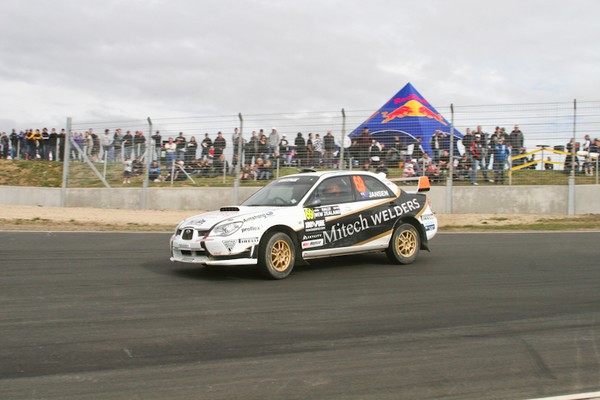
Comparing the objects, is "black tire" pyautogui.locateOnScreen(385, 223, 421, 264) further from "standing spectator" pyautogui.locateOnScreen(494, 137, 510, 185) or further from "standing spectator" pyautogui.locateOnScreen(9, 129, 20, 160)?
"standing spectator" pyautogui.locateOnScreen(9, 129, 20, 160)

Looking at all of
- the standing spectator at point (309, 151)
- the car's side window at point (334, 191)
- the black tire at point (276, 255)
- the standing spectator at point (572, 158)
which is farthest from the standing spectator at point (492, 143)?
the black tire at point (276, 255)

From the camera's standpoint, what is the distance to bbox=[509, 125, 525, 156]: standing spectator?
61.9 feet

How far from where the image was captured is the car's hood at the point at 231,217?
8.37m

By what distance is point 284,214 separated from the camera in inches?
341

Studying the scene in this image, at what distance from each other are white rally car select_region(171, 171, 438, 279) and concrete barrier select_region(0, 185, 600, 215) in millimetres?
9428

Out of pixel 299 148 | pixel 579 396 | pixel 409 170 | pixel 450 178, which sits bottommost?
pixel 579 396

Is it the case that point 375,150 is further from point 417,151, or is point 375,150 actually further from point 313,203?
point 313,203

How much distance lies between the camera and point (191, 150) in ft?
70.6

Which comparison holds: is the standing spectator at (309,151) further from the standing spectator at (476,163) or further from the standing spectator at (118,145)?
the standing spectator at (118,145)

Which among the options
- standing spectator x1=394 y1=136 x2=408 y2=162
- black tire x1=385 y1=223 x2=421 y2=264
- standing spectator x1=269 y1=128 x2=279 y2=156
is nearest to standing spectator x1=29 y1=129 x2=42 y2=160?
standing spectator x1=269 y1=128 x2=279 y2=156

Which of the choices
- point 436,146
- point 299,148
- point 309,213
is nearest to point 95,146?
point 299,148

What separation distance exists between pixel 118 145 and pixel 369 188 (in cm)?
1510

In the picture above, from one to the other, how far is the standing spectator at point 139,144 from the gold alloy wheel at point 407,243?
14.3 m

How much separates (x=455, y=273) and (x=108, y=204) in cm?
1648
